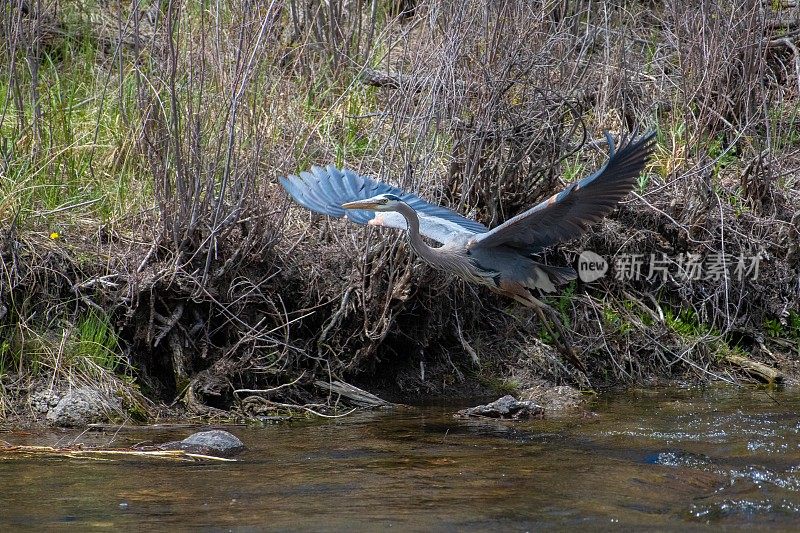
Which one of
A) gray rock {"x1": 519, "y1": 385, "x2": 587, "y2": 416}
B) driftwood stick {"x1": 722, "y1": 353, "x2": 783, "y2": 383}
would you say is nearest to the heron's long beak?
gray rock {"x1": 519, "y1": 385, "x2": 587, "y2": 416}

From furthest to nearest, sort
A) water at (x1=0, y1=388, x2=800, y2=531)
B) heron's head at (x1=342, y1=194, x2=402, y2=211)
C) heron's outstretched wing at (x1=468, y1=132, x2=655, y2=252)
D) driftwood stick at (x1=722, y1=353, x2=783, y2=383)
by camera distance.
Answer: driftwood stick at (x1=722, y1=353, x2=783, y2=383), heron's head at (x1=342, y1=194, x2=402, y2=211), heron's outstretched wing at (x1=468, y1=132, x2=655, y2=252), water at (x1=0, y1=388, x2=800, y2=531)

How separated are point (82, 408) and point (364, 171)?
2.31 metres

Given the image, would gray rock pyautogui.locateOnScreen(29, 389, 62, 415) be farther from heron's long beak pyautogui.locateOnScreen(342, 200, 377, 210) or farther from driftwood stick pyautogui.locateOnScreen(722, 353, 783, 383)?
driftwood stick pyautogui.locateOnScreen(722, 353, 783, 383)

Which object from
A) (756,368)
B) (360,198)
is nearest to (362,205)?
(360,198)

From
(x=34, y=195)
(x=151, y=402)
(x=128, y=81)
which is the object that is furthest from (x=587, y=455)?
(x=128, y=81)

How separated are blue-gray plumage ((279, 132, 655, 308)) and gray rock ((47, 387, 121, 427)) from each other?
4.72 feet

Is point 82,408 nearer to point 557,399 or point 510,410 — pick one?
point 510,410

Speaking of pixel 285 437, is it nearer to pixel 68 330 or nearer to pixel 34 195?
pixel 68 330

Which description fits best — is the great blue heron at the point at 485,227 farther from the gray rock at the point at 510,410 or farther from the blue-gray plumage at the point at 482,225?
the gray rock at the point at 510,410

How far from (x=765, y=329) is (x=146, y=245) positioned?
160 inches

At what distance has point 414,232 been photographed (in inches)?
227

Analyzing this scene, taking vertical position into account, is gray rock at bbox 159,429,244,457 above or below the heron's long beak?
below

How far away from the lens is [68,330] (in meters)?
5.74

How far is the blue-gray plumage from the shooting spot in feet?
17.9
